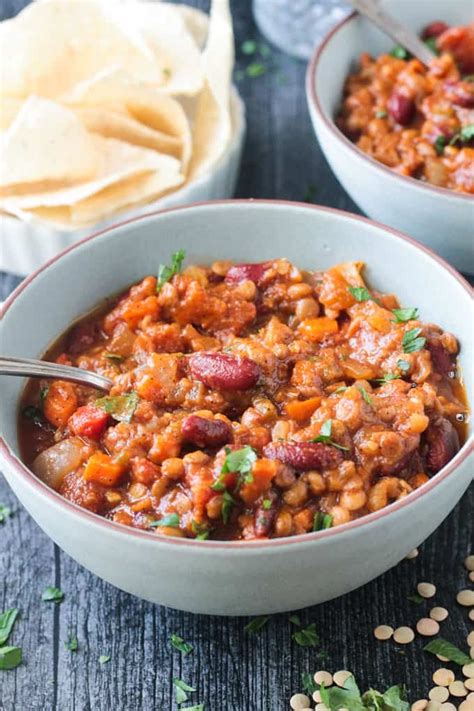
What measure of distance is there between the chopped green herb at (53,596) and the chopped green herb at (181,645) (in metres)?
0.50

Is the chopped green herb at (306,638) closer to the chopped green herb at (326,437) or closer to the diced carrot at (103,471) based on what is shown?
the chopped green herb at (326,437)

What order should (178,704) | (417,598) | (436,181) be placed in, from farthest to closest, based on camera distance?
(436,181) < (417,598) < (178,704)

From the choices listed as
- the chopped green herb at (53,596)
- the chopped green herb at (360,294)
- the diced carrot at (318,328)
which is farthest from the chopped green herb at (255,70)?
the chopped green herb at (53,596)

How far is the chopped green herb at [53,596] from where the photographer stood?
405cm

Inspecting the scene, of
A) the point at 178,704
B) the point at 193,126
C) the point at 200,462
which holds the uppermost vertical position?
the point at 200,462

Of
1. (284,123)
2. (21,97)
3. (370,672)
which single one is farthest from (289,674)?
(284,123)

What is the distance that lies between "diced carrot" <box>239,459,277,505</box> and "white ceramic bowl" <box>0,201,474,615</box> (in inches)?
8.3

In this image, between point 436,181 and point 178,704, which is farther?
point 436,181

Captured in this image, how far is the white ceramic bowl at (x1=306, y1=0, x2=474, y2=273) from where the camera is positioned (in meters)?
4.79

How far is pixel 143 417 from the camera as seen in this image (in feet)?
12.1

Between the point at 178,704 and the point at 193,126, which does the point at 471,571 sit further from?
the point at 193,126

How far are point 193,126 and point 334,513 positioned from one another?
3.06 metres

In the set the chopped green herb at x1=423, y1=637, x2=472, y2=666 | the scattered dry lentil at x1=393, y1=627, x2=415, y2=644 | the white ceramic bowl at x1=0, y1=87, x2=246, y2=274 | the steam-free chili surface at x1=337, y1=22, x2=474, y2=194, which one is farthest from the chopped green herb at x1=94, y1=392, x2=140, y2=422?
the steam-free chili surface at x1=337, y1=22, x2=474, y2=194

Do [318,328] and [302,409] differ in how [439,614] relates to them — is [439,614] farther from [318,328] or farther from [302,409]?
[318,328]
